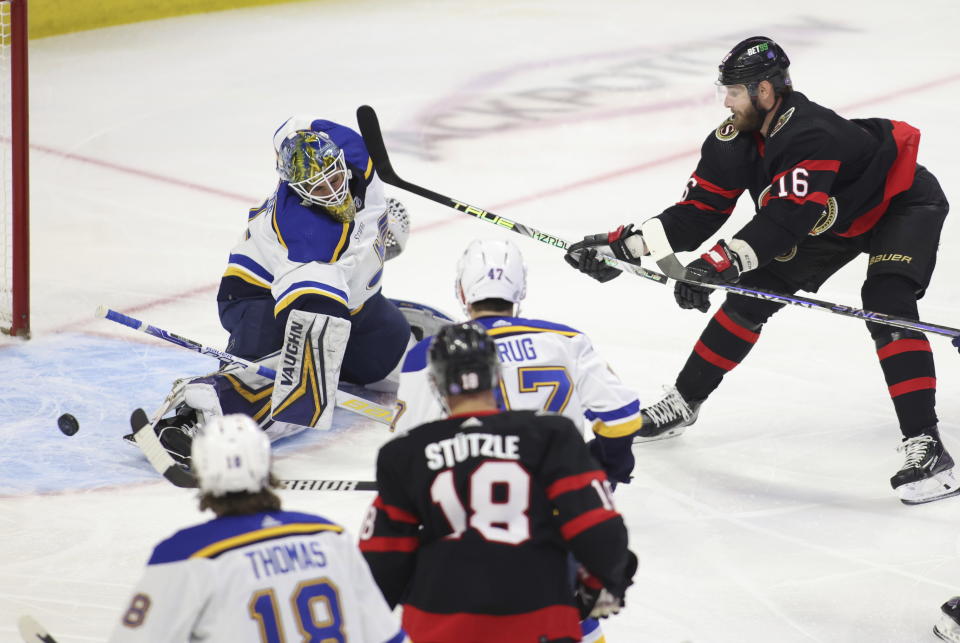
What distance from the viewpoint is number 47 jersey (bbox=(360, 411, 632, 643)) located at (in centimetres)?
220

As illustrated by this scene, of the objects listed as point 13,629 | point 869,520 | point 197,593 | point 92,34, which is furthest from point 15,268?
point 92,34

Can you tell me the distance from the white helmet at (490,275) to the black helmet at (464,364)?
0.44m

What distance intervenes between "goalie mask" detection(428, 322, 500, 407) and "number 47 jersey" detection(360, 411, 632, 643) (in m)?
0.05

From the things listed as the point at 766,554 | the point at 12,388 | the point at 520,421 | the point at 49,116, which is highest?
the point at 49,116

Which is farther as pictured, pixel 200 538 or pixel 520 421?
pixel 520 421

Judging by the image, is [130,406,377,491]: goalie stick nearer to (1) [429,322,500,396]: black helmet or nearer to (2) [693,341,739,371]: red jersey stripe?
(1) [429,322,500,396]: black helmet

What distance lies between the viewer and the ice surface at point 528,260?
3.45m

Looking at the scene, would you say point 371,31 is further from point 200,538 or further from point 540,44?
point 200,538

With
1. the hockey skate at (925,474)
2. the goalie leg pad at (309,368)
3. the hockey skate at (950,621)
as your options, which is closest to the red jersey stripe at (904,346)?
the hockey skate at (925,474)

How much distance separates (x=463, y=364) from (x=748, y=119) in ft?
6.21

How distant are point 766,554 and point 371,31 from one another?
597 cm

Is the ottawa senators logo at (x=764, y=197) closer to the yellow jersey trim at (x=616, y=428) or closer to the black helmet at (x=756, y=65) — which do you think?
the black helmet at (x=756, y=65)

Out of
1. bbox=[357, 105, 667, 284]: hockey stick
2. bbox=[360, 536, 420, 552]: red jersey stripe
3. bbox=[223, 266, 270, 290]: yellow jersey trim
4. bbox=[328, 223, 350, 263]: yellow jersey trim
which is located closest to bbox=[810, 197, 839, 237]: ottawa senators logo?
bbox=[357, 105, 667, 284]: hockey stick

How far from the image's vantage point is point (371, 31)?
8.86 m
